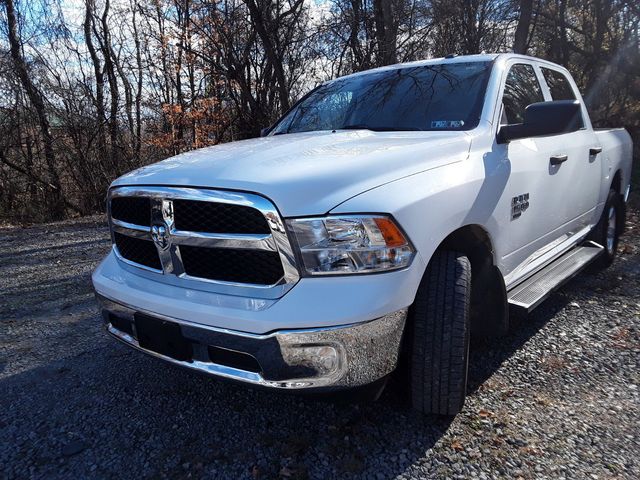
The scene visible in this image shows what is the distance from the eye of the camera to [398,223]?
187 centimetres

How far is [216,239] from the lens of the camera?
1.97 meters

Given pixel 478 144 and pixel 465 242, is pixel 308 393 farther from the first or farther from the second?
pixel 478 144

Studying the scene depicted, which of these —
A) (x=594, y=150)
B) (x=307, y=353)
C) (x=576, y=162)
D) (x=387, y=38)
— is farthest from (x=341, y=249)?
(x=387, y=38)

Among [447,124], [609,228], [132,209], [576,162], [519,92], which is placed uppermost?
[519,92]

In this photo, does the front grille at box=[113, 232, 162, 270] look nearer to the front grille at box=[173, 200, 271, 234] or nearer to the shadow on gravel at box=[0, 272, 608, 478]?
the front grille at box=[173, 200, 271, 234]

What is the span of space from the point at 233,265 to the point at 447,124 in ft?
5.04

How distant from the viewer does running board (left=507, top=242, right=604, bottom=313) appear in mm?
2730

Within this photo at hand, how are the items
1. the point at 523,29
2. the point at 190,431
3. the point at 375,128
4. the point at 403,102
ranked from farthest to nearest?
1. the point at 523,29
2. the point at 403,102
3. the point at 375,128
4. the point at 190,431

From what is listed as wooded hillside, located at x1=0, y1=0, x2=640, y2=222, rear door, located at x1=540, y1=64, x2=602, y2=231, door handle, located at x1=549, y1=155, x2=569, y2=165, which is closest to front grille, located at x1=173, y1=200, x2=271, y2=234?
door handle, located at x1=549, y1=155, x2=569, y2=165

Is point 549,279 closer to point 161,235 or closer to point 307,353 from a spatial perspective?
point 307,353

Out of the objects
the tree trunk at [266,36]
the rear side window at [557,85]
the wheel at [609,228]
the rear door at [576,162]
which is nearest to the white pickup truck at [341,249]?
the rear door at [576,162]

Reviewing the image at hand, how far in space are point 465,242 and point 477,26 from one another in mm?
16074

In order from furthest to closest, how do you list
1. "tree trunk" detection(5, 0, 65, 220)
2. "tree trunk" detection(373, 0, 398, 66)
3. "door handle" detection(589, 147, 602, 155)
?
"tree trunk" detection(5, 0, 65, 220) → "tree trunk" detection(373, 0, 398, 66) → "door handle" detection(589, 147, 602, 155)

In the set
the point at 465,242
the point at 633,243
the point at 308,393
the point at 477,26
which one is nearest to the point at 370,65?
the point at 477,26
